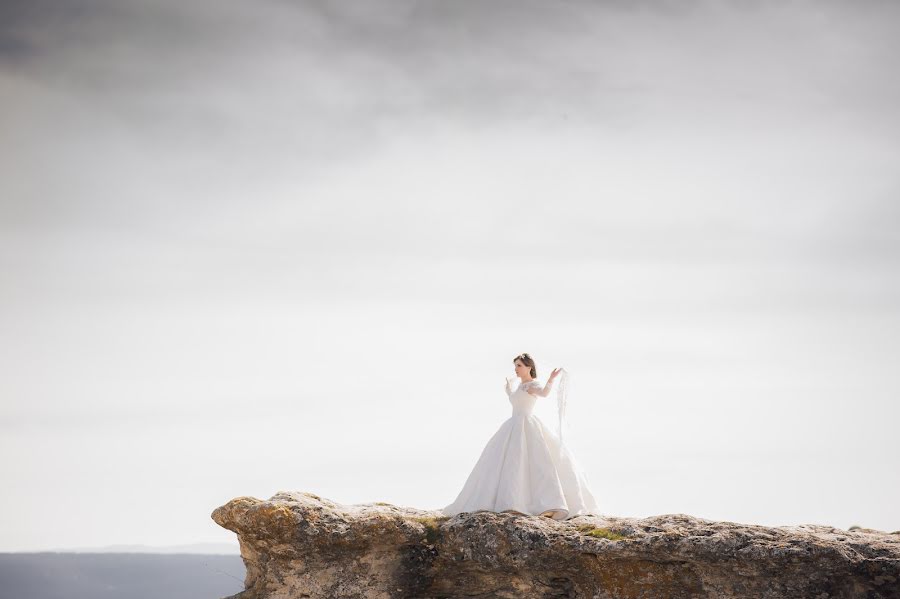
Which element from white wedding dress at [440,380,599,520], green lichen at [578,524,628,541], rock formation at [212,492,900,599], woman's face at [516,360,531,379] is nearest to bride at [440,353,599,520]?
white wedding dress at [440,380,599,520]

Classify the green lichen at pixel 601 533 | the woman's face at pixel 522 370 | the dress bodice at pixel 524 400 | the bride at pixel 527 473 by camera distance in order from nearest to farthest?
the green lichen at pixel 601 533
the bride at pixel 527 473
the dress bodice at pixel 524 400
the woman's face at pixel 522 370

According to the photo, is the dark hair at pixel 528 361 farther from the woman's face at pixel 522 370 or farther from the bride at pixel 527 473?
the bride at pixel 527 473

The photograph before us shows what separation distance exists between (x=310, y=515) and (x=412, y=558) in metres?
2.11

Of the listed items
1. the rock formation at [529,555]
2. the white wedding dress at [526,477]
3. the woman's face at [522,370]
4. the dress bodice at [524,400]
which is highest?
the woman's face at [522,370]

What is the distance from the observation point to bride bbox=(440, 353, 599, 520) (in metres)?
16.5

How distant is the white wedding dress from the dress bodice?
37 mm

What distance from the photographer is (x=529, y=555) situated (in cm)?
1476

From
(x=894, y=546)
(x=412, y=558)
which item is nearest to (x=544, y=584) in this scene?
(x=412, y=558)

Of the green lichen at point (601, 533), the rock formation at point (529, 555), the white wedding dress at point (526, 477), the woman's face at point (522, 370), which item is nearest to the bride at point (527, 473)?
the white wedding dress at point (526, 477)

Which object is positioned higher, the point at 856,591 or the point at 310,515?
the point at 310,515

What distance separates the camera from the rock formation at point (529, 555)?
1367 cm

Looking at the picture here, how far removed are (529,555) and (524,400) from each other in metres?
4.17

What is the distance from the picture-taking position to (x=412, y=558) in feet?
50.7

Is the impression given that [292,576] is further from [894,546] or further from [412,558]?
[894,546]
